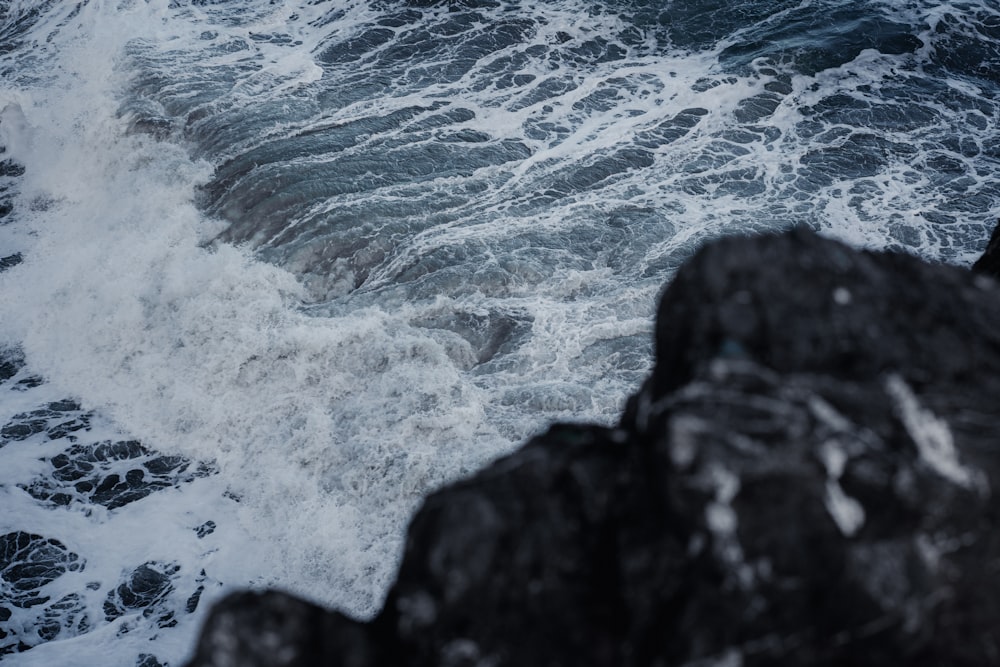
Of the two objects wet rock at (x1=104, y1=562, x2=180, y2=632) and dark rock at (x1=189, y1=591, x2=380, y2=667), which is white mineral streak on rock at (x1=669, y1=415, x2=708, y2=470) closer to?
dark rock at (x1=189, y1=591, x2=380, y2=667)

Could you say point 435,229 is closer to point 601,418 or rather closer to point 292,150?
point 292,150

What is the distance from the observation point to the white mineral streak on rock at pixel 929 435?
3391 millimetres

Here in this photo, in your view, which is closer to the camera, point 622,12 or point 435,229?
point 435,229

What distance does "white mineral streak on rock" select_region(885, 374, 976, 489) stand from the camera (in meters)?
3.39

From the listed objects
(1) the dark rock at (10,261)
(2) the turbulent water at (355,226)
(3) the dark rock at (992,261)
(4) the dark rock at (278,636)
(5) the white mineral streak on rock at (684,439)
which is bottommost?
(2) the turbulent water at (355,226)

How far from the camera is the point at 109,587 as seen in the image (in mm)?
8586

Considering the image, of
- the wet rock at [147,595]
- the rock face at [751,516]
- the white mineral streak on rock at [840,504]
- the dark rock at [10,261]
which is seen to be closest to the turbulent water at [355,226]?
the wet rock at [147,595]

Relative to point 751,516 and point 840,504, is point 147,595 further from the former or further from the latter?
point 840,504

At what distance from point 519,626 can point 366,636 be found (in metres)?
0.72

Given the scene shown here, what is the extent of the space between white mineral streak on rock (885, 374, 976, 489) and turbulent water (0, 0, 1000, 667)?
230 inches

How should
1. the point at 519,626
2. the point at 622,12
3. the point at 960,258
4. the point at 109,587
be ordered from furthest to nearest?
the point at 622,12 < the point at 960,258 < the point at 109,587 < the point at 519,626

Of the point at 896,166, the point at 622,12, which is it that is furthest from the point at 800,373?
the point at 622,12

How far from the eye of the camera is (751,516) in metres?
3.27

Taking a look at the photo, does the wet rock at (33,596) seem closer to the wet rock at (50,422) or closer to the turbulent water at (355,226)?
the turbulent water at (355,226)
